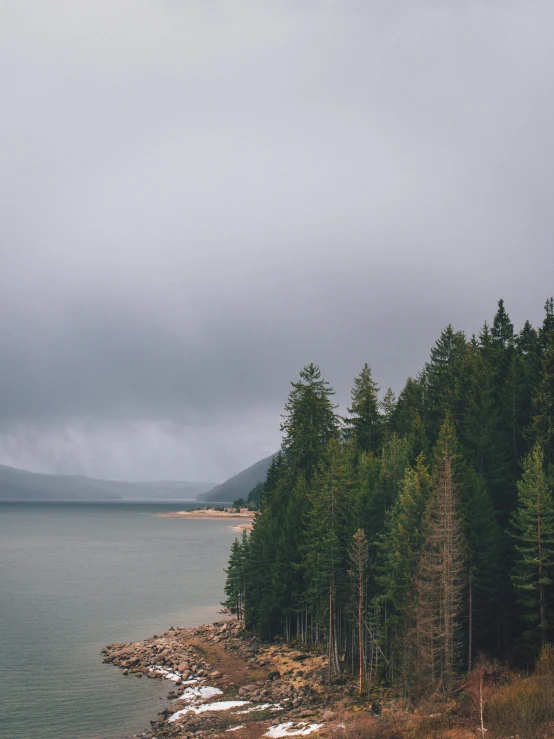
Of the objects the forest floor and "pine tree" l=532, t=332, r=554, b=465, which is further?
"pine tree" l=532, t=332, r=554, b=465

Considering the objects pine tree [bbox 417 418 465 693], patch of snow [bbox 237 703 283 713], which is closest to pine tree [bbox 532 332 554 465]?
pine tree [bbox 417 418 465 693]

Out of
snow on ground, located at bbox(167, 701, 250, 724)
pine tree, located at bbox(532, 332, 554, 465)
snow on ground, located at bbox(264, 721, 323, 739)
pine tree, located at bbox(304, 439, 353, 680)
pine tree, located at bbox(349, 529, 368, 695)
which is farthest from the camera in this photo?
pine tree, located at bbox(532, 332, 554, 465)

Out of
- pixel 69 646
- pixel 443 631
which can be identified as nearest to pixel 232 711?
pixel 443 631

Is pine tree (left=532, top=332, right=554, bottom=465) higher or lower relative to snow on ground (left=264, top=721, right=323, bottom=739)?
higher

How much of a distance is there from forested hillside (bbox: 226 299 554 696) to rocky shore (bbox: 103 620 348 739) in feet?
10.4

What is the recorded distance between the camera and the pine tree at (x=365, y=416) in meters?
78.3

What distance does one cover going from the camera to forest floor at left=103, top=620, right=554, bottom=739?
3259 centimetres

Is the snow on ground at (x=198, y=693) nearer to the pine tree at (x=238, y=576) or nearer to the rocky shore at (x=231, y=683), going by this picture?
the rocky shore at (x=231, y=683)

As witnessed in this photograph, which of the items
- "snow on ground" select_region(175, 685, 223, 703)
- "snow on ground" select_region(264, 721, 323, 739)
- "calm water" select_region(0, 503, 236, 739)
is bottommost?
"calm water" select_region(0, 503, 236, 739)

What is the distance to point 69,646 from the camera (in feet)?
206

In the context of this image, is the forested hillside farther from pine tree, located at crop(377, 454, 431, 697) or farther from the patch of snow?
the patch of snow

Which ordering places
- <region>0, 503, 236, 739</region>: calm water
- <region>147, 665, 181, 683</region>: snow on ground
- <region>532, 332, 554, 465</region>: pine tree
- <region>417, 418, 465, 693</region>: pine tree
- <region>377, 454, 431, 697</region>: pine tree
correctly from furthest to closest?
<region>147, 665, 181, 683</region>: snow on ground → <region>532, 332, 554, 465</region>: pine tree → <region>0, 503, 236, 739</region>: calm water → <region>377, 454, 431, 697</region>: pine tree → <region>417, 418, 465, 693</region>: pine tree

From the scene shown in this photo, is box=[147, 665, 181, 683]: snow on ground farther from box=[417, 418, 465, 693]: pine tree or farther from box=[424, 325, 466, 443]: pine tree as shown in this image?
box=[424, 325, 466, 443]: pine tree

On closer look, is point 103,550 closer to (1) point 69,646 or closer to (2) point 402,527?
(1) point 69,646
